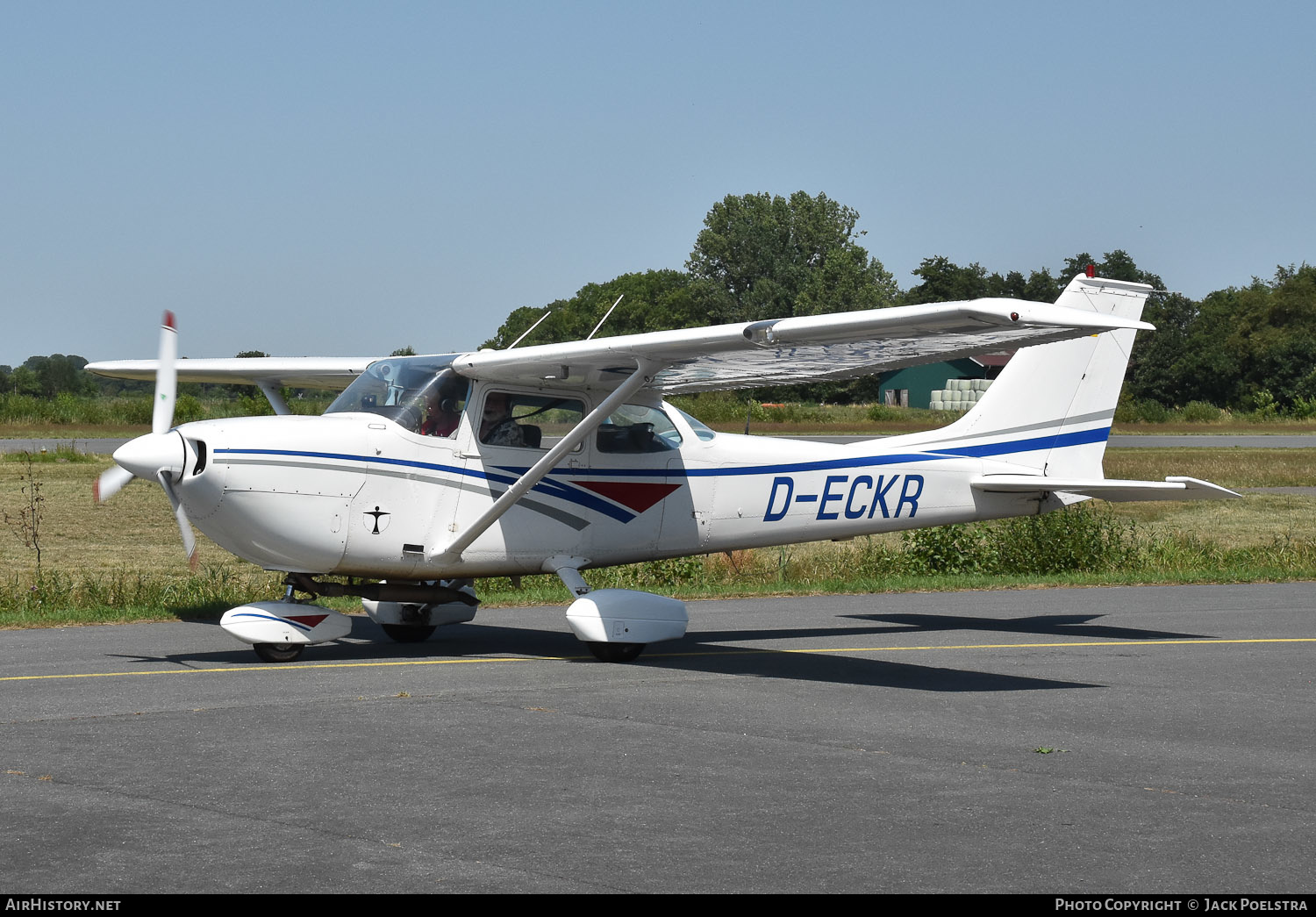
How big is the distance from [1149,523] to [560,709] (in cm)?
2109

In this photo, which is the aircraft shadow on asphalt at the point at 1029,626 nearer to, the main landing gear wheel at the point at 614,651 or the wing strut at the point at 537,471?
the main landing gear wheel at the point at 614,651

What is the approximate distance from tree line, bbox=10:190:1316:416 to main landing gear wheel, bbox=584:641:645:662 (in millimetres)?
56586

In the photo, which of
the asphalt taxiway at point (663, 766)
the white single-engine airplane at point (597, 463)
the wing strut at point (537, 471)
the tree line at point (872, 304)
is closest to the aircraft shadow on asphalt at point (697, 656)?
the asphalt taxiway at point (663, 766)

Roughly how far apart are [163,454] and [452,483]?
2169mm

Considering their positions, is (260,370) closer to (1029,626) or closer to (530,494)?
(530,494)

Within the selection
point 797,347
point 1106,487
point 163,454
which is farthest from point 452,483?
point 1106,487

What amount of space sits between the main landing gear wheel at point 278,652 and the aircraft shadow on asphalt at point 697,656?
0.35ft

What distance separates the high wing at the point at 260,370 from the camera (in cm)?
1281

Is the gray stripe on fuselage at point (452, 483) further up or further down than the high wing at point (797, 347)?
further down

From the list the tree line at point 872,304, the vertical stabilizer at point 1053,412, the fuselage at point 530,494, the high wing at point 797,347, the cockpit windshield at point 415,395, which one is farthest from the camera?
the tree line at point 872,304

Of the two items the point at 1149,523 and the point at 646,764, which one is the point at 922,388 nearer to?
the point at 1149,523

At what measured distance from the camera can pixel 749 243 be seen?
104 metres

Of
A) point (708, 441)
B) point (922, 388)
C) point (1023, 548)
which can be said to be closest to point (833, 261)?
point (922, 388)

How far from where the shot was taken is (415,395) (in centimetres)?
1055
